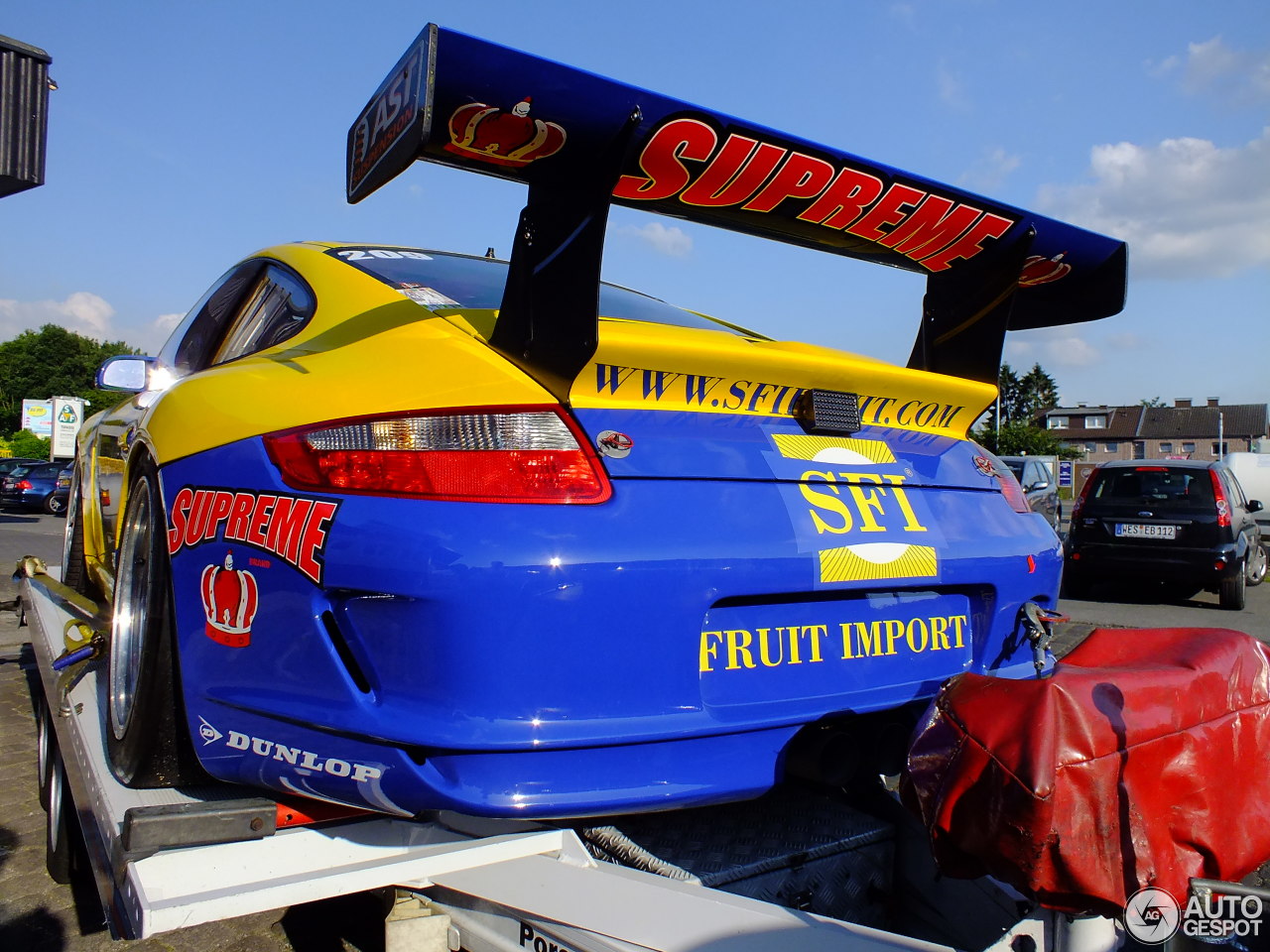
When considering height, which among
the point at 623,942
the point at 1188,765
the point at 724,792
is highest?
the point at 1188,765

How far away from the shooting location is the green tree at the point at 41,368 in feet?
247

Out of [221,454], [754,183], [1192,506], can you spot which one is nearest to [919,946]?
[754,183]

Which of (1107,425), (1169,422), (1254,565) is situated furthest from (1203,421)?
(1254,565)

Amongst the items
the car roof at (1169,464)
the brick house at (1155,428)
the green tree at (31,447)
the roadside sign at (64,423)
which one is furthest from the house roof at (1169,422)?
the car roof at (1169,464)

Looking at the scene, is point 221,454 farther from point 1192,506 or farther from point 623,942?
point 1192,506

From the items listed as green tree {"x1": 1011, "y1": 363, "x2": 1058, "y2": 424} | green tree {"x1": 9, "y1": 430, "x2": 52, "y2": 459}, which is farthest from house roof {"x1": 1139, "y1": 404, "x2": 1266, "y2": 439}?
green tree {"x1": 9, "y1": 430, "x2": 52, "y2": 459}

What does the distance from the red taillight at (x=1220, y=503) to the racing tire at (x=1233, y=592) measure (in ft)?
1.49

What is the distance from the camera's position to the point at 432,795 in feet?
4.77

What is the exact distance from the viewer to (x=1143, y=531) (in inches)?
354

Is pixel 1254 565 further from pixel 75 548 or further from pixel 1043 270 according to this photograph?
pixel 75 548

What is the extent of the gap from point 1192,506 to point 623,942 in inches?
362

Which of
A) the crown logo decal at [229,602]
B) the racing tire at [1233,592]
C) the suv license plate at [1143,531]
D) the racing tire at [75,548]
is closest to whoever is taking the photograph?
the crown logo decal at [229,602]

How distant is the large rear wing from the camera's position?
1339mm

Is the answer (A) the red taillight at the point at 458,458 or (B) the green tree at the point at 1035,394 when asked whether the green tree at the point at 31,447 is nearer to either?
(A) the red taillight at the point at 458,458
